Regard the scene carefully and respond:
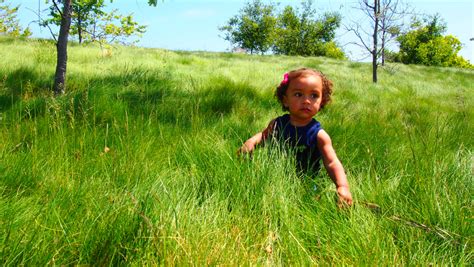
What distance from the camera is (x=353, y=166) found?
2381 millimetres

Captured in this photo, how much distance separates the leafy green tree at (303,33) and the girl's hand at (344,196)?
48.7 metres

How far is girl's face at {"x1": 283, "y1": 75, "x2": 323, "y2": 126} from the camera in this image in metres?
2.36

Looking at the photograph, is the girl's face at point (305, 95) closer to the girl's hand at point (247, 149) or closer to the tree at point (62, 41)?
the girl's hand at point (247, 149)

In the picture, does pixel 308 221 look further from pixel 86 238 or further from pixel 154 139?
pixel 154 139

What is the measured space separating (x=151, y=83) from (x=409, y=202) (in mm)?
3874

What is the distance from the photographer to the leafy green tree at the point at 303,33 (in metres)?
49.8

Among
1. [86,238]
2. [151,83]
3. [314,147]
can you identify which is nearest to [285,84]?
[314,147]

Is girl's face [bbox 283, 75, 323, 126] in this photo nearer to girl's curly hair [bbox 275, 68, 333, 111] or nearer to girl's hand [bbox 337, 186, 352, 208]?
girl's curly hair [bbox 275, 68, 333, 111]

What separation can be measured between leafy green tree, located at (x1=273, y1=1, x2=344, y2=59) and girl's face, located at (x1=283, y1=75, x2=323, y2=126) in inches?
1891

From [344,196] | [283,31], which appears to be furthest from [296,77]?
[283,31]

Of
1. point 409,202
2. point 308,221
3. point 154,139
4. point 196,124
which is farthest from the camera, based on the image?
point 196,124

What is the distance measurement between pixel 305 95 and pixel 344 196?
0.81m

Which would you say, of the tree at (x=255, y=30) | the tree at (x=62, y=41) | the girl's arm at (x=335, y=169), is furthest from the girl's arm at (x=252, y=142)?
the tree at (x=255, y=30)

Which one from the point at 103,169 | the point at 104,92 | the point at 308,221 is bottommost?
the point at 308,221
